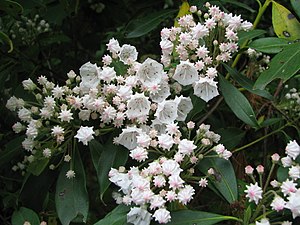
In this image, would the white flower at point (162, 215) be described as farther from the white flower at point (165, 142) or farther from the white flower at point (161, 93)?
the white flower at point (161, 93)

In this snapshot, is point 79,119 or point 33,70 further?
point 33,70

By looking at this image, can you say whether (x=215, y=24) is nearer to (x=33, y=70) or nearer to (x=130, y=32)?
(x=130, y=32)

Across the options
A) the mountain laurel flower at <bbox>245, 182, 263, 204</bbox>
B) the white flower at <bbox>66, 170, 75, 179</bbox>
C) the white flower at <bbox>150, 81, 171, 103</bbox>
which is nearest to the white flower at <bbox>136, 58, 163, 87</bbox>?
the white flower at <bbox>150, 81, 171, 103</bbox>

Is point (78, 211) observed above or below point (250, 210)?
below

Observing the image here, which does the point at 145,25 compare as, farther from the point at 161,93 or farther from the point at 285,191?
the point at 285,191

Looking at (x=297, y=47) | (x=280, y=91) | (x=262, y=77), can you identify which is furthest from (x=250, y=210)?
(x=280, y=91)
